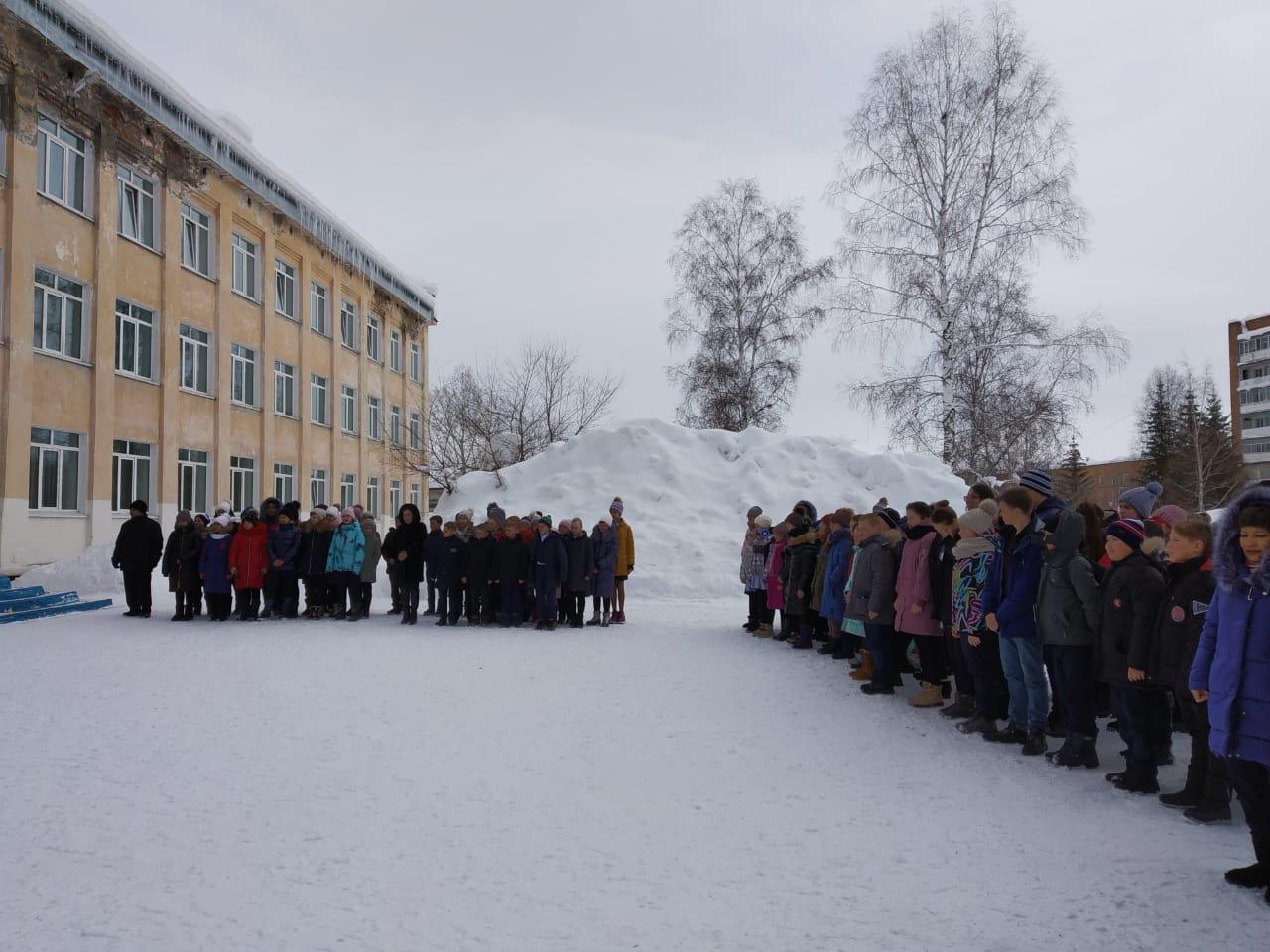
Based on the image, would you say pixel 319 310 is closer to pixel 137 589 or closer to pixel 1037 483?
pixel 137 589

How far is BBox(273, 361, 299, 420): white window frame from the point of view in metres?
27.6

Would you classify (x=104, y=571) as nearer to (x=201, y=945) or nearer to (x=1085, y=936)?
(x=201, y=945)

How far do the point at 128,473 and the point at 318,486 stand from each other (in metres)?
9.83

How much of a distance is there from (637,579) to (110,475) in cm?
1199

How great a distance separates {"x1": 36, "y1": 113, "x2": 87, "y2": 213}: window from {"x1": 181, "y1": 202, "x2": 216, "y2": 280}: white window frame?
3.39 metres

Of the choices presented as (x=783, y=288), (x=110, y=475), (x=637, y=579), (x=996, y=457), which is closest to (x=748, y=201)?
(x=783, y=288)

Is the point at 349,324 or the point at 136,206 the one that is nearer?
the point at 136,206

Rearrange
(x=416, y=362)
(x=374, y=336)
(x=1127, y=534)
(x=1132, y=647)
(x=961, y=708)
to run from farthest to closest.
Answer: (x=416, y=362)
(x=374, y=336)
(x=961, y=708)
(x=1127, y=534)
(x=1132, y=647)

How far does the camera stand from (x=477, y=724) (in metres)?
6.81

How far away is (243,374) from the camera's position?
25.8m

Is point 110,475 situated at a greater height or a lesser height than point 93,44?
lesser

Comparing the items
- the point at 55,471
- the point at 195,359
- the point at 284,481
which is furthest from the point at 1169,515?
the point at 284,481

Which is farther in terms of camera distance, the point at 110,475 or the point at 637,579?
the point at 110,475

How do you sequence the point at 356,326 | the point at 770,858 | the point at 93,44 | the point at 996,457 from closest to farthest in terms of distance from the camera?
the point at 770,858
the point at 93,44
the point at 996,457
the point at 356,326
